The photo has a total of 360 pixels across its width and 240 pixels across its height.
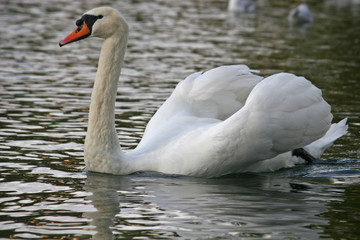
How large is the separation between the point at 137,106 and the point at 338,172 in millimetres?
4274

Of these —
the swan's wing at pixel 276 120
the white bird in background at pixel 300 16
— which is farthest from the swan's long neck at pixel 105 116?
the white bird in background at pixel 300 16

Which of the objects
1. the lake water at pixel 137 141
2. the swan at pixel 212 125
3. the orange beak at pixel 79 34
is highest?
the orange beak at pixel 79 34

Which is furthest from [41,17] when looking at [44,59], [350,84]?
[350,84]

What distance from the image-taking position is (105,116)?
816cm

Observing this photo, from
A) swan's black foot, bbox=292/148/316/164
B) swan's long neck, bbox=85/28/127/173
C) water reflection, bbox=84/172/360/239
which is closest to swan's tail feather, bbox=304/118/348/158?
swan's black foot, bbox=292/148/316/164

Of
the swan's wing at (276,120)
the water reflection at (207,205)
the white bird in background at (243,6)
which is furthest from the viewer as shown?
the white bird in background at (243,6)

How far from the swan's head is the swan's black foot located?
7.84 feet

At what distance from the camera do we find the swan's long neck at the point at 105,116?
807 cm

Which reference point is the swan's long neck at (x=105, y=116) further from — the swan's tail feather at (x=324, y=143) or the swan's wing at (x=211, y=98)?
the swan's tail feather at (x=324, y=143)

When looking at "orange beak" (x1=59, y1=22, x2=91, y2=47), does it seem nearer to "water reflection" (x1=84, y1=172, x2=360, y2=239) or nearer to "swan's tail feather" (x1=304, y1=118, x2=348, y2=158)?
"water reflection" (x1=84, y1=172, x2=360, y2=239)

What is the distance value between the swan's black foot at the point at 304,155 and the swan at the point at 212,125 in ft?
0.06

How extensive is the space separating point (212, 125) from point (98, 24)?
1.62m

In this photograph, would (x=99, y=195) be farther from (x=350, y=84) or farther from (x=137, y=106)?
(x=350, y=84)

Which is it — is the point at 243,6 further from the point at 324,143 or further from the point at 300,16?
the point at 324,143
